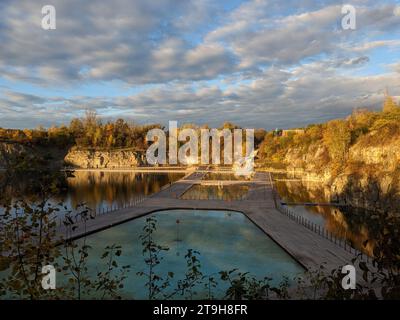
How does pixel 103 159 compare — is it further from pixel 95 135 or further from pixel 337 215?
pixel 337 215

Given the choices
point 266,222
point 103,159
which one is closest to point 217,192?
point 266,222

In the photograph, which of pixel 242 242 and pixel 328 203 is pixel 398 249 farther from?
pixel 328 203

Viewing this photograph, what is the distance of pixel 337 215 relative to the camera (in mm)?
36562

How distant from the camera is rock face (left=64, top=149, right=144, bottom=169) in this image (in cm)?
11349

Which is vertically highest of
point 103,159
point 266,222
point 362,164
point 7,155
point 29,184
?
point 7,155

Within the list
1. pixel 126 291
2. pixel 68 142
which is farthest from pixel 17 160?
pixel 68 142

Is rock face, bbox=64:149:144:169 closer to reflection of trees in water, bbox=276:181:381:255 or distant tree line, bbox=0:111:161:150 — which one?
distant tree line, bbox=0:111:161:150

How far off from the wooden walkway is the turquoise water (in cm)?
76

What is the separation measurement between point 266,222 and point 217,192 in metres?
21.1

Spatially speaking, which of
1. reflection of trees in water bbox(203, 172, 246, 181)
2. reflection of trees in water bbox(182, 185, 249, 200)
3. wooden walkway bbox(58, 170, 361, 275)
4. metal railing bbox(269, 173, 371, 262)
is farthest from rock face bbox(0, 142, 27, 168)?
reflection of trees in water bbox(203, 172, 246, 181)

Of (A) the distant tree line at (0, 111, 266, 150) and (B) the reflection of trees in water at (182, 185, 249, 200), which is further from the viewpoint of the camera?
(A) the distant tree line at (0, 111, 266, 150)

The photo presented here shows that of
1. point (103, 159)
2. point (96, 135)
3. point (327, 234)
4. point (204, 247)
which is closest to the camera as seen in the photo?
point (204, 247)
